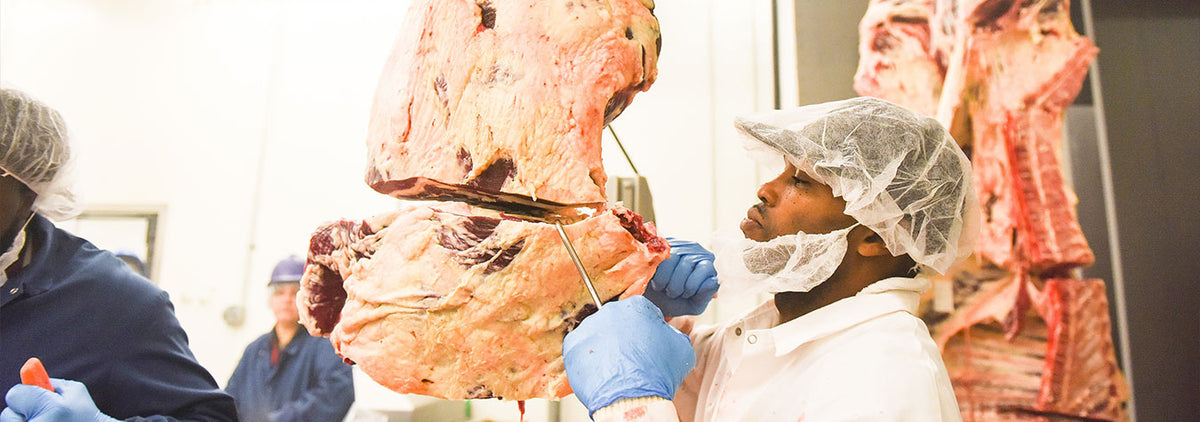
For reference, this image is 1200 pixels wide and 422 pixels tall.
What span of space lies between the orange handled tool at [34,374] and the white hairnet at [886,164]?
140cm

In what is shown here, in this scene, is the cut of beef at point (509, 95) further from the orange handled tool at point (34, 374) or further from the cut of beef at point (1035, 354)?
the cut of beef at point (1035, 354)

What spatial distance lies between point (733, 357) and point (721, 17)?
4.51ft

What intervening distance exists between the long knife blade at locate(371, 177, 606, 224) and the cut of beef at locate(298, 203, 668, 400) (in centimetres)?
3

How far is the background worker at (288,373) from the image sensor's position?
1807mm

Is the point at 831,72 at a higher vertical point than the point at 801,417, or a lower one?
higher

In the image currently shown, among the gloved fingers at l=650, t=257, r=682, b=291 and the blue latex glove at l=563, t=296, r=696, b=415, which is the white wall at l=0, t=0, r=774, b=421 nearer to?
the gloved fingers at l=650, t=257, r=682, b=291

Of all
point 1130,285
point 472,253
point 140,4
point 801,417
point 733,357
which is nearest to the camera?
point 472,253

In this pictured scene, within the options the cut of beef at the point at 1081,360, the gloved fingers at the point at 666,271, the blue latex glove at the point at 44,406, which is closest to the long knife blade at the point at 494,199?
the gloved fingers at the point at 666,271

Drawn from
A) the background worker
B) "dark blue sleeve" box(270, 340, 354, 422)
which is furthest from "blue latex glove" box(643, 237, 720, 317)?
"dark blue sleeve" box(270, 340, 354, 422)

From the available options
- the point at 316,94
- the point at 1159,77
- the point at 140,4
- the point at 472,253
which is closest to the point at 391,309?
the point at 472,253

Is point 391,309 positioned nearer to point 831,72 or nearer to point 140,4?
point 140,4

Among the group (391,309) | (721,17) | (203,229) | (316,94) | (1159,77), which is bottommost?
(391,309)

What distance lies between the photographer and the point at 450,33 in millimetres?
992

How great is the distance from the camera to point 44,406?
1.18m
